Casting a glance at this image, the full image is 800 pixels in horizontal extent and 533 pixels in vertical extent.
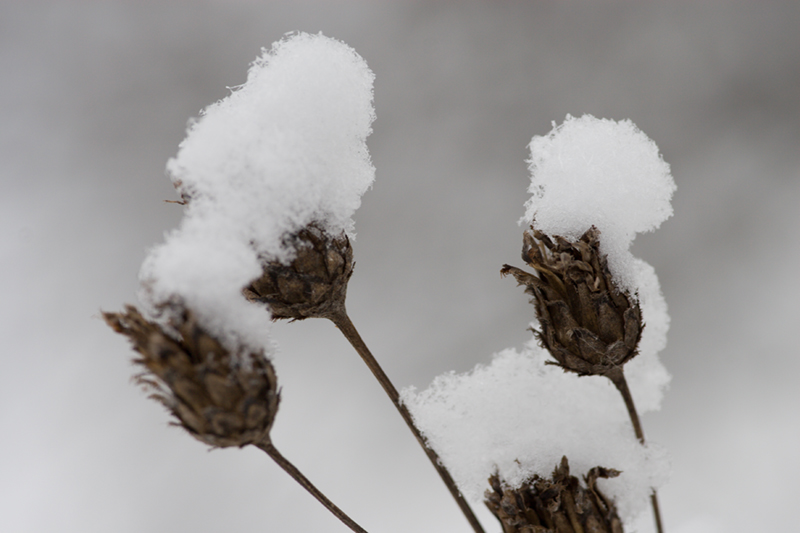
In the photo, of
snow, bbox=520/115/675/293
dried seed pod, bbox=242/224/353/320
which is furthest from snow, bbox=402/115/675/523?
dried seed pod, bbox=242/224/353/320

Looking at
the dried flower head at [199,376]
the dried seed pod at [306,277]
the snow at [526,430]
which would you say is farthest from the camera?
the snow at [526,430]

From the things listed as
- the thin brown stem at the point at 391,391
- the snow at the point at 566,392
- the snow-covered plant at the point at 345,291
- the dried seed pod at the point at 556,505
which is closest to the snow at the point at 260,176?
the snow-covered plant at the point at 345,291

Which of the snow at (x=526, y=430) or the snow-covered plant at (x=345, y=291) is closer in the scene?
the snow-covered plant at (x=345, y=291)

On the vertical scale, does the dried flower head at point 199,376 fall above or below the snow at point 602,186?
below

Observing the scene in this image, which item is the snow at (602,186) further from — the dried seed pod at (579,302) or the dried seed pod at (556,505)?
the dried seed pod at (556,505)

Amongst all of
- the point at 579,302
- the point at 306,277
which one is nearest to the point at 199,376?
the point at 306,277

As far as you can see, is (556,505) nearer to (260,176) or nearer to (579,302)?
(579,302)

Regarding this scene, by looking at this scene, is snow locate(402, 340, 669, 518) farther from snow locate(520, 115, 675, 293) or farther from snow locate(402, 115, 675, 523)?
snow locate(520, 115, 675, 293)
